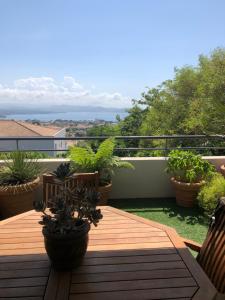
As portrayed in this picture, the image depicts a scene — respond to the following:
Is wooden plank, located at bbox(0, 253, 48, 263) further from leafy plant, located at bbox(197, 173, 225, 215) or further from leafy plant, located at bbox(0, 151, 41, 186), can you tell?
leafy plant, located at bbox(197, 173, 225, 215)

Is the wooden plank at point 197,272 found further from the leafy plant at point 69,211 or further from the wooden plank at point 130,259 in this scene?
the leafy plant at point 69,211

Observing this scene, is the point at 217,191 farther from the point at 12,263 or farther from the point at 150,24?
the point at 150,24

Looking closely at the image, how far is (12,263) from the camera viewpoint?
60.2 inches

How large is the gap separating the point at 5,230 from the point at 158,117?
45.1ft

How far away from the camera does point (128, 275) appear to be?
4.64 feet

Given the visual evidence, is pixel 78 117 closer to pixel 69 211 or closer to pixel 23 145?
pixel 23 145

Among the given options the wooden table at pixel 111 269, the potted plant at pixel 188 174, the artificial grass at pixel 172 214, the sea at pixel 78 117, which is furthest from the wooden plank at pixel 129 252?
the sea at pixel 78 117

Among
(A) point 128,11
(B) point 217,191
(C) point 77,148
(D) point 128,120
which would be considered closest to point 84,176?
(C) point 77,148

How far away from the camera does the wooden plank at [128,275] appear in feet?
4.52

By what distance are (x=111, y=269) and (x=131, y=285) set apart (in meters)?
0.17

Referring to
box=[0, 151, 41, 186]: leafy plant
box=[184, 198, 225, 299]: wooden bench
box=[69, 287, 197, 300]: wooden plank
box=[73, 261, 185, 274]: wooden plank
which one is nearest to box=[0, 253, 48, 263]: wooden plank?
box=[73, 261, 185, 274]: wooden plank

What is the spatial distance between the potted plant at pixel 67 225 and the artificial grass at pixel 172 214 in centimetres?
208

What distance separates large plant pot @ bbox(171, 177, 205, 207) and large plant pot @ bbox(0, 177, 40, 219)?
6.46ft

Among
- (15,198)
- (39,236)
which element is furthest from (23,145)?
(39,236)
